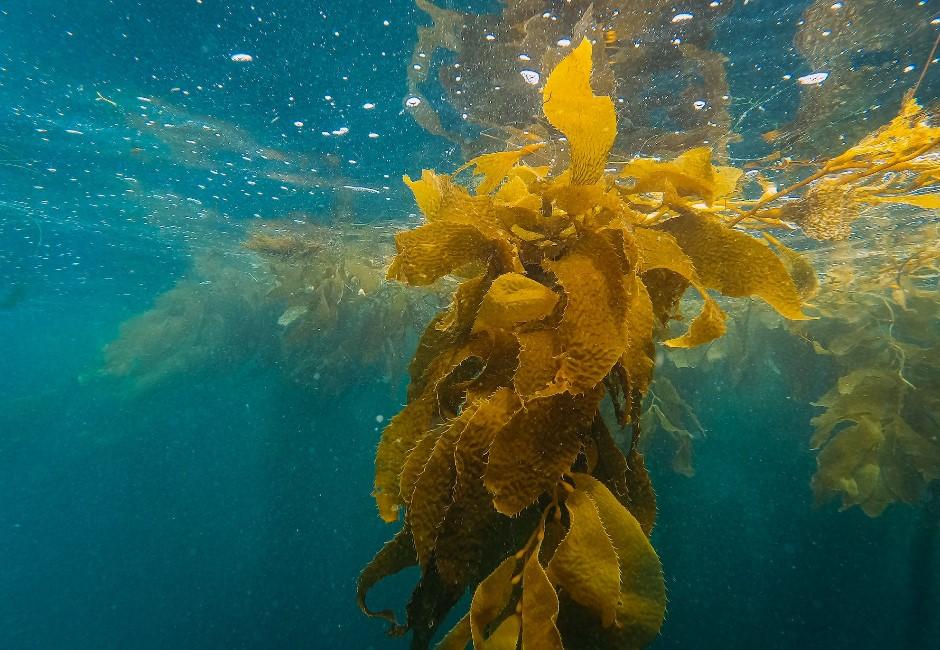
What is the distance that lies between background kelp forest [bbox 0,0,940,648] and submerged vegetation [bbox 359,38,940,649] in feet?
0.84

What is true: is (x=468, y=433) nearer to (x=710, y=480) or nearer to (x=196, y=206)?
(x=196, y=206)

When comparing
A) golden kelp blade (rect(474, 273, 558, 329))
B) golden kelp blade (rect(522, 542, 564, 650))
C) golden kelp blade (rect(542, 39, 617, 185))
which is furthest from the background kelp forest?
golden kelp blade (rect(542, 39, 617, 185))

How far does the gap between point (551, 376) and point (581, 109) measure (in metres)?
0.85

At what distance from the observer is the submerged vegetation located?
1125 millimetres

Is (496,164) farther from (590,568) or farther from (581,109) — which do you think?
(590,568)

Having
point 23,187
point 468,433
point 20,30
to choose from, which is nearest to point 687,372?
point 468,433

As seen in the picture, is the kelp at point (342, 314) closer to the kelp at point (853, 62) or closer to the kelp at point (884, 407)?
the kelp at point (853, 62)

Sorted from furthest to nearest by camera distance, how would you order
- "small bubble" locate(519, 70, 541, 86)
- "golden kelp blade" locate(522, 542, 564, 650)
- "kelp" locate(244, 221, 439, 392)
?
1. "kelp" locate(244, 221, 439, 392)
2. "small bubble" locate(519, 70, 541, 86)
3. "golden kelp blade" locate(522, 542, 564, 650)

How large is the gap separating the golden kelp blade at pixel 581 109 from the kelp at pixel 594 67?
3.29 meters

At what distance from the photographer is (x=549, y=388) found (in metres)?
1.12

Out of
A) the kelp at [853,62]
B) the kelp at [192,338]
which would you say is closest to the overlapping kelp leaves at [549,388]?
the kelp at [853,62]

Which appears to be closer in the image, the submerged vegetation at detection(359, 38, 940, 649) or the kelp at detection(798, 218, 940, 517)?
the submerged vegetation at detection(359, 38, 940, 649)

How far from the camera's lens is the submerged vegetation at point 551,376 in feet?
3.69

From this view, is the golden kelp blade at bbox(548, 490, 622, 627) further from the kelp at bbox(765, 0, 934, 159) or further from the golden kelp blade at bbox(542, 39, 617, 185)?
the kelp at bbox(765, 0, 934, 159)
